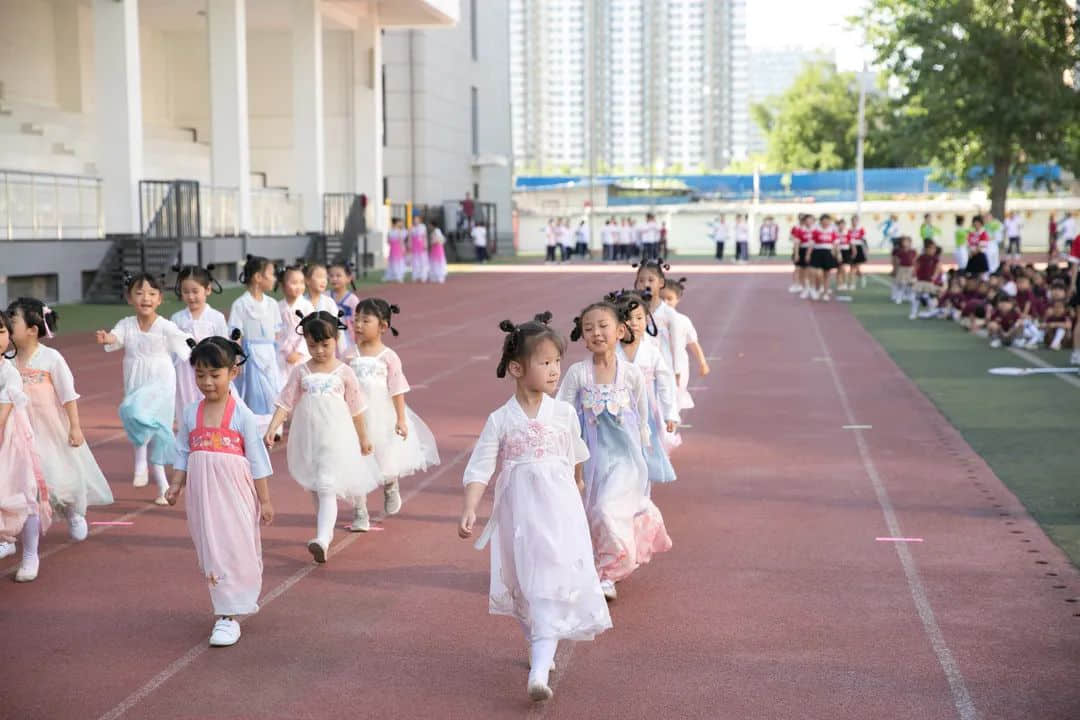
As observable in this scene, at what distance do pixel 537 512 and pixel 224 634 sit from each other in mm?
1616

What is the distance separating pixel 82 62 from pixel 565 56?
139372 mm

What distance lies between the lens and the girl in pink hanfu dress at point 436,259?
131 ft

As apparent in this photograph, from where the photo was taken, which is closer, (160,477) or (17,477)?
(17,477)

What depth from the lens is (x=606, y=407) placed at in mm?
6973

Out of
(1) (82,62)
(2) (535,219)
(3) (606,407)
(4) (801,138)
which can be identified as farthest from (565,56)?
(3) (606,407)

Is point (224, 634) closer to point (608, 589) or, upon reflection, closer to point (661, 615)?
point (608, 589)

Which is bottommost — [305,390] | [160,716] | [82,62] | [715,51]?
[160,716]

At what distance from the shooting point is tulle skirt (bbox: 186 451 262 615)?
20.5ft

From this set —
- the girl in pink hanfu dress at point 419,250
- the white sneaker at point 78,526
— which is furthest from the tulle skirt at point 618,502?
the girl in pink hanfu dress at point 419,250

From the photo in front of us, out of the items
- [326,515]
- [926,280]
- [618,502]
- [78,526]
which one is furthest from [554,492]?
[926,280]

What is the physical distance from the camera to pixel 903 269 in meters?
30.3

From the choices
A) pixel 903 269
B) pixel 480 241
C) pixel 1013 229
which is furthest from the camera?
pixel 480 241

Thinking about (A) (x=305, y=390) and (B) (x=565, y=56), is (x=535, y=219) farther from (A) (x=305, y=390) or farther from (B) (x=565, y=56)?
(B) (x=565, y=56)

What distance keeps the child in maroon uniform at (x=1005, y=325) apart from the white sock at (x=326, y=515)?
14157mm
